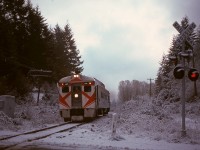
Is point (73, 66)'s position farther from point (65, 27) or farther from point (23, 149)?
point (23, 149)

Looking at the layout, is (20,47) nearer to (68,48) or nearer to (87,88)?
(87,88)

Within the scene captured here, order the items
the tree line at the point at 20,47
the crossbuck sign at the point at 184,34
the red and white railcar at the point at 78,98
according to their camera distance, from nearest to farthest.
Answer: the crossbuck sign at the point at 184,34
the red and white railcar at the point at 78,98
the tree line at the point at 20,47

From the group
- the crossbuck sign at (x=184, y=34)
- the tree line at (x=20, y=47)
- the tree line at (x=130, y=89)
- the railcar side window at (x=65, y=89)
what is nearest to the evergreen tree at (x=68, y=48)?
the tree line at (x=20, y=47)

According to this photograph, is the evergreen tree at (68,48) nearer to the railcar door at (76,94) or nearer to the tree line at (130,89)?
the railcar door at (76,94)

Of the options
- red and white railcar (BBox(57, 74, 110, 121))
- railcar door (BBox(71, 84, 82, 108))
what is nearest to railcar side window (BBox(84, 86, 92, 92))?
red and white railcar (BBox(57, 74, 110, 121))

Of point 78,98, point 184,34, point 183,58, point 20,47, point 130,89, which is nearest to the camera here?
point 183,58

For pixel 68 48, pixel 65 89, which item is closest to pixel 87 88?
pixel 65 89

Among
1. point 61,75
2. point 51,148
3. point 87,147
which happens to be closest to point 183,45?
point 87,147

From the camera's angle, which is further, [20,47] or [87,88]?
[20,47]

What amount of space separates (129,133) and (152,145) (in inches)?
135

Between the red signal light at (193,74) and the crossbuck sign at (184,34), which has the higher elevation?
the crossbuck sign at (184,34)

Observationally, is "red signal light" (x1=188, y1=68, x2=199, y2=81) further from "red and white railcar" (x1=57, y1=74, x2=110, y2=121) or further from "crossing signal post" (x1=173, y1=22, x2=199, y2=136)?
"red and white railcar" (x1=57, y1=74, x2=110, y2=121)

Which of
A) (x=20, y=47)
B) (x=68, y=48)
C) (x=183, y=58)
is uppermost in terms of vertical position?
(x=68, y=48)

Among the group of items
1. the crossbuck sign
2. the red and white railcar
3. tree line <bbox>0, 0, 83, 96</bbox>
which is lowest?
the red and white railcar
